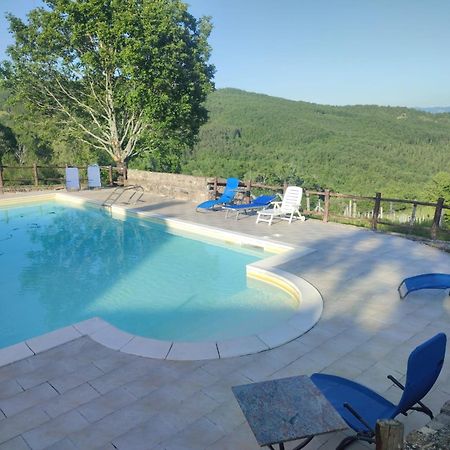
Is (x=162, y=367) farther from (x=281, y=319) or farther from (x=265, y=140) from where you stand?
(x=265, y=140)

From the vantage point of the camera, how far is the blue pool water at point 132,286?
5430 mm

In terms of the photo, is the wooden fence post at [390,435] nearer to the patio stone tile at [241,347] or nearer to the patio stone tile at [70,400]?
the patio stone tile at [241,347]

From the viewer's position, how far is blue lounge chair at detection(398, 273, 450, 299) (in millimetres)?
5250

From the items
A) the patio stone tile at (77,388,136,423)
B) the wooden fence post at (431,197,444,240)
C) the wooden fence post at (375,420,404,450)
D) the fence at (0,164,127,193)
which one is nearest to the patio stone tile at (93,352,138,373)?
the patio stone tile at (77,388,136,423)

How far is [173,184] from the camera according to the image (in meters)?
13.9

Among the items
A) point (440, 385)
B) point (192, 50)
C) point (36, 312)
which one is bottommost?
point (36, 312)

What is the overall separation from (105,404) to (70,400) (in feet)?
1.07

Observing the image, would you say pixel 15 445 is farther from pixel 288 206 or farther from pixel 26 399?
pixel 288 206

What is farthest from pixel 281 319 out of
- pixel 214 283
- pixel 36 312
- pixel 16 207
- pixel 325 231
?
pixel 16 207

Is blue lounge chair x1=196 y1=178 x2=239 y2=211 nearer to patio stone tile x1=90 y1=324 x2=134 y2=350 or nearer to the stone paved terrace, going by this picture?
the stone paved terrace

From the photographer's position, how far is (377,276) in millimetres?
6266

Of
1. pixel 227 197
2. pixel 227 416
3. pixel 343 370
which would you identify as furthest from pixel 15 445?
pixel 227 197

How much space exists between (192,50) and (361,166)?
68248 mm

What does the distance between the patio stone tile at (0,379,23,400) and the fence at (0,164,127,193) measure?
1334 centimetres
